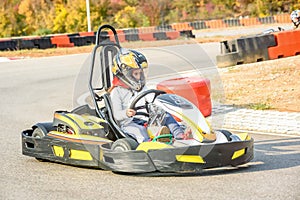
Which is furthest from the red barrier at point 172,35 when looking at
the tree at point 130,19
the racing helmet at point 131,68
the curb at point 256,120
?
the racing helmet at point 131,68

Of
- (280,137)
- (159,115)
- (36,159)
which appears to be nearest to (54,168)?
(36,159)

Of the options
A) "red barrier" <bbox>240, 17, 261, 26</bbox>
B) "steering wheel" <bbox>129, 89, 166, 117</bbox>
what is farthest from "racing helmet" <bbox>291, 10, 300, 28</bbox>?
"red barrier" <bbox>240, 17, 261, 26</bbox>

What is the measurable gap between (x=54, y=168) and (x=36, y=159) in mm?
588

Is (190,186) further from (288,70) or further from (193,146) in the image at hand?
(288,70)

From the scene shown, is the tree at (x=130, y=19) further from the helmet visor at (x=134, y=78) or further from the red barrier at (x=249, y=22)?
the helmet visor at (x=134, y=78)

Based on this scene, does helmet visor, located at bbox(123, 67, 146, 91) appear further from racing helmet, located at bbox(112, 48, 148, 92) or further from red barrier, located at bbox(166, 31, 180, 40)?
red barrier, located at bbox(166, 31, 180, 40)

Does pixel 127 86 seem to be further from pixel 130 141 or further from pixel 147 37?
pixel 147 37

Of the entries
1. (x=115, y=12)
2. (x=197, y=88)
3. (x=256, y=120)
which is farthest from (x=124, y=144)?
(x=115, y=12)

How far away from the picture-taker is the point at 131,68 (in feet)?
23.4

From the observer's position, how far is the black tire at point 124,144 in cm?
652

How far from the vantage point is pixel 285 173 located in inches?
257

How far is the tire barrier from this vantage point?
16703mm

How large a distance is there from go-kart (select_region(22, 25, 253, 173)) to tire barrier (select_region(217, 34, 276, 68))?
911cm

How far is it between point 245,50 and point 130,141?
10933 mm
